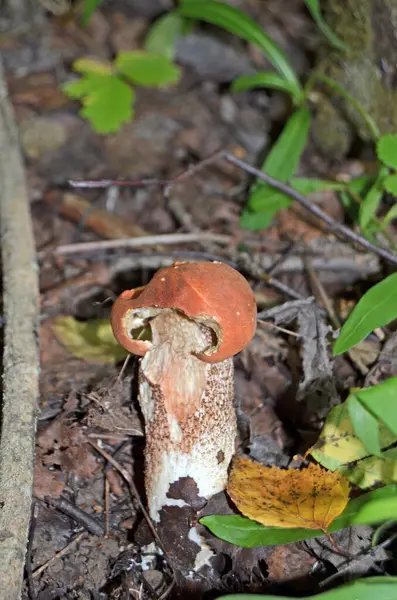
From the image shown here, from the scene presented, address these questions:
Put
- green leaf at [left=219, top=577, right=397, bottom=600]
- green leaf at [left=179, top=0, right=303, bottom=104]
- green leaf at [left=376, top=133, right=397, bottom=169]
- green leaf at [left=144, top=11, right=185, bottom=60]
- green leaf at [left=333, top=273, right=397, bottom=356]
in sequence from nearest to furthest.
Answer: green leaf at [left=219, top=577, right=397, bottom=600], green leaf at [left=333, top=273, right=397, bottom=356], green leaf at [left=376, top=133, right=397, bottom=169], green leaf at [left=179, top=0, right=303, bottom=104], green leaf at [left=144, top=11, right=185, bottom=60]

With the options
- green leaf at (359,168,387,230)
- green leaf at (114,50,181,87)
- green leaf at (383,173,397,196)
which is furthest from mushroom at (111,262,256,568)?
green leaf at (114,50,181,87)

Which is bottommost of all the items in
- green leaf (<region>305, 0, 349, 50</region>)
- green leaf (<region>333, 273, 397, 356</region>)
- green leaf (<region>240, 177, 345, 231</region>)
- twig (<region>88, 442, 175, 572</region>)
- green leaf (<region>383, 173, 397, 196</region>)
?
twig (<region>88, 442, 175, 572</region>)

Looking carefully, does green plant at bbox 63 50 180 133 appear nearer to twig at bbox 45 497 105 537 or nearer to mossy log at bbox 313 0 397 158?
mossy log at bbox 313 0 397 158

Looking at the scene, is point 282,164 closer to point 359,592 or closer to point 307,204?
point 307,204

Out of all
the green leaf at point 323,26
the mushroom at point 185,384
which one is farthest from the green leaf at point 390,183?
the green leaf at point 323,26

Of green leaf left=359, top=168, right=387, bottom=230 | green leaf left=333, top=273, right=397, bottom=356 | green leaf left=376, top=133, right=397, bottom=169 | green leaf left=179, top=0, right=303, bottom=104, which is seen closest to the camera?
green leaf left=333, top=273, right=397, bottom=356

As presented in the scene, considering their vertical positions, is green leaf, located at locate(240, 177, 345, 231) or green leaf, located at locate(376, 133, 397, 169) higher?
green leaf, located at locate(376, 133, 397, 169)

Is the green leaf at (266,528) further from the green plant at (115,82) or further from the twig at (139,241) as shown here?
the green plant at (115,82)

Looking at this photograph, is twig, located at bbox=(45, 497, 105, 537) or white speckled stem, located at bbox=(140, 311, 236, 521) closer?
white speckled stem, located at bbox=(140, 311, 236, 521)
